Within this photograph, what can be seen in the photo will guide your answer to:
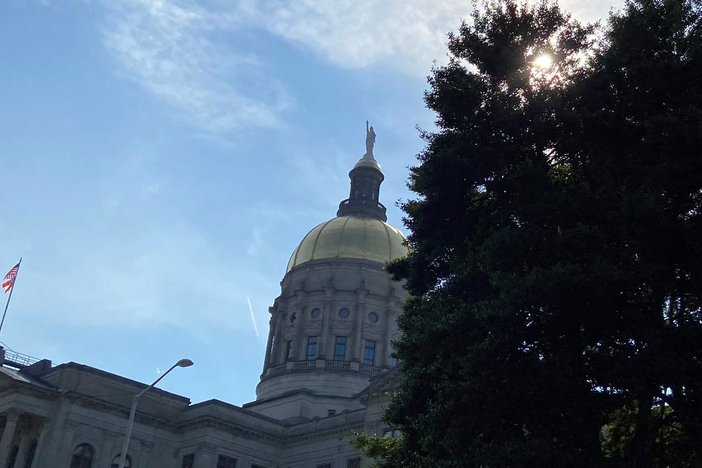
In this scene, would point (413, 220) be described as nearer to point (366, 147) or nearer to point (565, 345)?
point (565, 345)

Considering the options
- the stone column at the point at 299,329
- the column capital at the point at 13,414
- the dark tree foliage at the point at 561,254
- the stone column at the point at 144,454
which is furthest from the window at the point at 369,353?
the dark tree foliage at the point at 561,254

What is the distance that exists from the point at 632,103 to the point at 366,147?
212 feet

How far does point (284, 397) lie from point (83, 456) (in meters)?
17.1

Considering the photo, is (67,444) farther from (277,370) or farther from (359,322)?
(359,322)

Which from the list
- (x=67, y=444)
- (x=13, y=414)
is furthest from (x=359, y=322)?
(x=13, y=414)

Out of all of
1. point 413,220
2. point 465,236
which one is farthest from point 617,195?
point 413,220

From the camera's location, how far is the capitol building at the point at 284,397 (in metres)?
51.0

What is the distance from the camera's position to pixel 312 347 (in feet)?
229

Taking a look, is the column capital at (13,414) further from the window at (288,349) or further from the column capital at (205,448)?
the window at (288,349)

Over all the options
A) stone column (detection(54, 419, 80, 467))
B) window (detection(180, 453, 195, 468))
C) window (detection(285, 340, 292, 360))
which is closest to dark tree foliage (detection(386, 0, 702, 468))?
stone column (detection(54, 419, 80, 467))

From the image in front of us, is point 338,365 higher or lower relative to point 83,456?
higher

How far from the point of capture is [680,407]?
62.7ft

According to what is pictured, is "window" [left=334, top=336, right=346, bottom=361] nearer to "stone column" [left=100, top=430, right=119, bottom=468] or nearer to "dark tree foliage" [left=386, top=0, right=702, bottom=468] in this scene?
"stone column" [left=100, top=430, right=119, bottom=468]

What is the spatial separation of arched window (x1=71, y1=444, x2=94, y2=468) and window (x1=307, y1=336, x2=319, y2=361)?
2141cm
